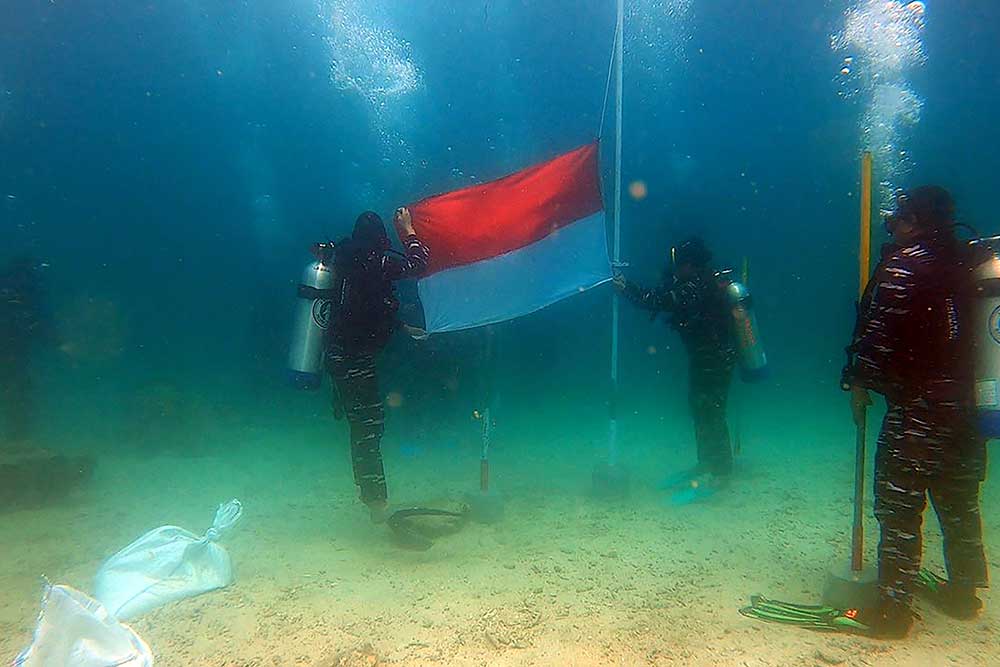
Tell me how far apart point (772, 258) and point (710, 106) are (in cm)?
5436

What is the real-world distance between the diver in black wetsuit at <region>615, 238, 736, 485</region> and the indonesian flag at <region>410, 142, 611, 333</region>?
3.62ft

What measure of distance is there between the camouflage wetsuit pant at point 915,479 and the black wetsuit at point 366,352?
4.70 metres

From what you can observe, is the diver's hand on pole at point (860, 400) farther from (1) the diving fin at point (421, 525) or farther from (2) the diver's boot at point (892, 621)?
(1) the diving fin at point (421, 525)

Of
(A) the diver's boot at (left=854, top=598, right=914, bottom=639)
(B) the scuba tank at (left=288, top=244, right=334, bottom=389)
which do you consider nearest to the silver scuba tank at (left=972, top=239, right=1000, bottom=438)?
(A) the diver's boot at (left=854, top=598, right=914, bottom=639)

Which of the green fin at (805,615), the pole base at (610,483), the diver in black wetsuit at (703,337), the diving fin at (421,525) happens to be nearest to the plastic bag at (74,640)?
the diving fin at (421,525)

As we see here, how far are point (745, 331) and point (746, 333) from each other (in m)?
0.03

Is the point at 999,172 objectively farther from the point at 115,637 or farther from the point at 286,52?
the point at 115,637

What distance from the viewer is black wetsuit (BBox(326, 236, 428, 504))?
6.07 m

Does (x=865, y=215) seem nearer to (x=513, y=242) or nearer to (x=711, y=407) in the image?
(x=513, y=242)

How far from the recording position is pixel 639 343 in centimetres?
→ 5300

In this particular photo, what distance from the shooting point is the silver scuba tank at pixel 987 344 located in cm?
375

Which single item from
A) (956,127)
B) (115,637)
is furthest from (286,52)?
(956,127)

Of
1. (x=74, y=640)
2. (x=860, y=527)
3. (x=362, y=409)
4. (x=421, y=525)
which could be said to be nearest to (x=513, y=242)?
(x=362, y=409)

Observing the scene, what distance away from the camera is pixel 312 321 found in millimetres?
5992
